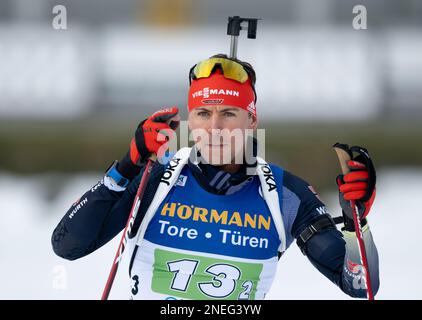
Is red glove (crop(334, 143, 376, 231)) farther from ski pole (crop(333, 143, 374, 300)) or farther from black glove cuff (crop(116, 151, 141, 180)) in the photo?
Result: black glove cuff (crop(116, 151, 141, 180))

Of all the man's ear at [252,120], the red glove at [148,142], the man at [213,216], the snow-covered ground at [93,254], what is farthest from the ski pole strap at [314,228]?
the snow-covered ground at [93,254]

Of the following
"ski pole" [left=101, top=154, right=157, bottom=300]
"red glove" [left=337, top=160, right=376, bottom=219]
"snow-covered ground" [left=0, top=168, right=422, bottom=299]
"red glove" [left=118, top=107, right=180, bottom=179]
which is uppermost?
"red glove" [left=118, top=107, right=180, bottom=179]

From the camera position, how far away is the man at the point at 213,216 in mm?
3812

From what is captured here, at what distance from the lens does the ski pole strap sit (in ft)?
12.9

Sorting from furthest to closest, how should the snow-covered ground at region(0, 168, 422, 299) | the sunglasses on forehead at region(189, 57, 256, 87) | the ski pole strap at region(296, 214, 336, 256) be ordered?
the snow-covered ground at region(0, 168, 422, 299)
the sunglasses on forehead at region(189, 57, 256, 87)
the ski pole strap at region(296, 214, 336, 256)

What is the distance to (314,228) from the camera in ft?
12.9

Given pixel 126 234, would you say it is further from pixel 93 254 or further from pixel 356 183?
pixel 93 254

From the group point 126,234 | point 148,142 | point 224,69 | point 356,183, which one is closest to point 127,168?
point 148,142

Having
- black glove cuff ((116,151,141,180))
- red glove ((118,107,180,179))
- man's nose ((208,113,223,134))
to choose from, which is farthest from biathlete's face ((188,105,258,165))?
black glove cuff ((116,151,141,180))

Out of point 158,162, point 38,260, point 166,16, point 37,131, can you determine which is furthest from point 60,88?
point 158,162

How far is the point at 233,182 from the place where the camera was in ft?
13.1

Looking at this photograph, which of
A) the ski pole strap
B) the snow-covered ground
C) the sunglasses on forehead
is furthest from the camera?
the snow-covered ground

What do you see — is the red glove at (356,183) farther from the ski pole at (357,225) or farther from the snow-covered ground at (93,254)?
the snow-covered ground at (93,254)

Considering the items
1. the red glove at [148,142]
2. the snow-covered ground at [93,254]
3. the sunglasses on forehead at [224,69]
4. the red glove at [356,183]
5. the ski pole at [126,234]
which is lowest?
the snow-covered ground at [93,254]
